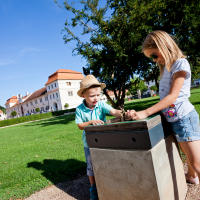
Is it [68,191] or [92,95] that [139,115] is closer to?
[92,95]

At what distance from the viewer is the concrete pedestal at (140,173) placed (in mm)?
1282

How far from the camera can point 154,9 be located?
31.3 ft

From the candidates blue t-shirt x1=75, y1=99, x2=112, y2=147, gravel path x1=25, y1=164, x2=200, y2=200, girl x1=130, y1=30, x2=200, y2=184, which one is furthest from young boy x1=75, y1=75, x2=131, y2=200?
girl x1=130, y1=30, x2=200, y2=184

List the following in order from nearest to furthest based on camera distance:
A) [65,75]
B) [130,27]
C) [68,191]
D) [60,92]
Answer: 1. [68,191]
2. [130,27]
3. [60,92]
4. [65,75]

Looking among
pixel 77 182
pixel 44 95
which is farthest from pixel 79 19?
pixel 44 95

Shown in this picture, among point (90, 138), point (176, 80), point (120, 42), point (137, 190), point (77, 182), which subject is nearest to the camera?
point (137, 190)

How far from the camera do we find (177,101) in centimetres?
155

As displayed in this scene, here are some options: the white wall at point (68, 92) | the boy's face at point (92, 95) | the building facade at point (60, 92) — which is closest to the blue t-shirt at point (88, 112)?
the boy's face at point (92, 95)

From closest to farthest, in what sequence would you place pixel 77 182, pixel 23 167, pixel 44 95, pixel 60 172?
pixel 77 182 → pixel 60 172 → pixel 23 167 → pixel 44 95

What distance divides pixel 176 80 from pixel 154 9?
9.97 m

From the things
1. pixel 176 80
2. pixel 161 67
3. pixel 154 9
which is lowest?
pixel 176 80

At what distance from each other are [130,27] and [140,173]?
34.3ft

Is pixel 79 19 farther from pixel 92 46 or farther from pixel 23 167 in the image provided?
pixel 23 167

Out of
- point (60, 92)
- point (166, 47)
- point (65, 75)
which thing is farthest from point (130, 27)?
point (65, 75)
